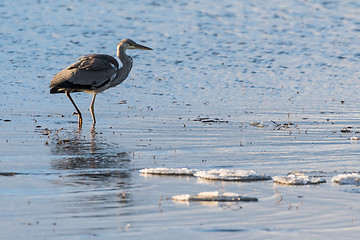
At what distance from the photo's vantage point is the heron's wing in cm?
1576

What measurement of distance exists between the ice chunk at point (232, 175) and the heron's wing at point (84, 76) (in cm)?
670

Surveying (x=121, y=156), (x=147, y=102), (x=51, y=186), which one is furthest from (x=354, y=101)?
(x=51, y=186)

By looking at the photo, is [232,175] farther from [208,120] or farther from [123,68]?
[123,68]

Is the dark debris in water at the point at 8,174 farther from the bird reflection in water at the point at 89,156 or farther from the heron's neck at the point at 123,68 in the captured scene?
the heron's neck at the point at 123,68

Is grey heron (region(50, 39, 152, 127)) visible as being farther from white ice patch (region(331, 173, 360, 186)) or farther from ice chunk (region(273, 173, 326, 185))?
white ice patch (region(331, 173, 360, 186))

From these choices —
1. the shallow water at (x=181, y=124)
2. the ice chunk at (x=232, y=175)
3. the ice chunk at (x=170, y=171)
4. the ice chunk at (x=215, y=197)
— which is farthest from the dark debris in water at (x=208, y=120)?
the ice chunk at (x=215, y=197)

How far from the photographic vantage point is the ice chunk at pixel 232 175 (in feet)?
30.5

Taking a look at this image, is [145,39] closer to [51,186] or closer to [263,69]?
[263,69]

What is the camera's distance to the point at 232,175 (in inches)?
369

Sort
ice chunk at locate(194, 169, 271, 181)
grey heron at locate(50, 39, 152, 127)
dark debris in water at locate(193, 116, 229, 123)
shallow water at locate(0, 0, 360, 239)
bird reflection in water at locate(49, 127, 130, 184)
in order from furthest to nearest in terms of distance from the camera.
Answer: grey heron at locate(50, 39, 152, 127) → dark debris in water at locate(193, 116, 229, 123) → bird reflection in water at locate(49, 127, 130, 184) → ice chunk at locate(194, 169, 271, 181) → shallow water at locate(0, 0, 360, 239)

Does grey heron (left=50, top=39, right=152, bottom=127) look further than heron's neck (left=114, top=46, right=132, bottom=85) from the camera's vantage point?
No

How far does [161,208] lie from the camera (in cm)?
780

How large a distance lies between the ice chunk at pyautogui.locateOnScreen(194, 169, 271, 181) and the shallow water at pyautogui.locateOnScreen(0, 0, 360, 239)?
187 mm

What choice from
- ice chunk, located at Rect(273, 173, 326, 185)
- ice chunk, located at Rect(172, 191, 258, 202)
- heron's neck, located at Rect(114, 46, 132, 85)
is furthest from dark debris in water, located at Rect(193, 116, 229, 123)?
ice chunk, located at Rect(172, 191, 258, 202)
